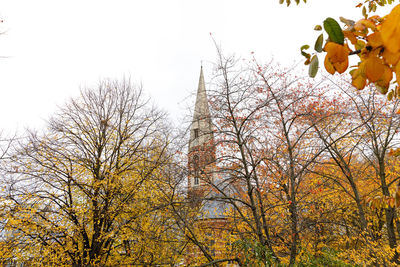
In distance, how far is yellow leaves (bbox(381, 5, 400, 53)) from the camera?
1.79ft

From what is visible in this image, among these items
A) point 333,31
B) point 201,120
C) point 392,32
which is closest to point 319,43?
point 333,31

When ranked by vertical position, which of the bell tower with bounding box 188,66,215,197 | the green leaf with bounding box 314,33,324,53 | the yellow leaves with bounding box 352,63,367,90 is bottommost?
the yellow leaves with bounding box 352,63,367,90

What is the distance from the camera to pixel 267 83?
272 inches

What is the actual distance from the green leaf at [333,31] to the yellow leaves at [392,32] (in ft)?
0.71

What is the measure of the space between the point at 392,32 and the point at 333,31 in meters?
0.24

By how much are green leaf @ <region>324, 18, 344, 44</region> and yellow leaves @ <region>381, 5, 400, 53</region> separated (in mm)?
216

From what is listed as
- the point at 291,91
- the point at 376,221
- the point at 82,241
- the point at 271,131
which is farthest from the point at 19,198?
the point at 376,221

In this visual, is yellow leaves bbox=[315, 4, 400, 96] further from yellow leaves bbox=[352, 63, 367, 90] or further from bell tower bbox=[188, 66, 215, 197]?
bell tower bbox=[188, 66, 215, 197]

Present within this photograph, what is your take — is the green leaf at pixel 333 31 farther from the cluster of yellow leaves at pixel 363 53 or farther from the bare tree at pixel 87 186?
the bare tree at pixel 87 186

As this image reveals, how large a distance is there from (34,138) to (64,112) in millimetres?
1825

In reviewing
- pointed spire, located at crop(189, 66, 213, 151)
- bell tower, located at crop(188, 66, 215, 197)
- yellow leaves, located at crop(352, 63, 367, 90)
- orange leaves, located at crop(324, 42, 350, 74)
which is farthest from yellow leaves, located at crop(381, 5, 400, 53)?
pointed spire, located at crop(189, 66, 213, 151)

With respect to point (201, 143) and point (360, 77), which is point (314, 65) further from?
point (201, 143)

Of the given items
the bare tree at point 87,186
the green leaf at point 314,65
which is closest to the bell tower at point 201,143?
the bare tree at point 87,186

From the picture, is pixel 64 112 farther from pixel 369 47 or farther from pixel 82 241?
pixel 369 47
